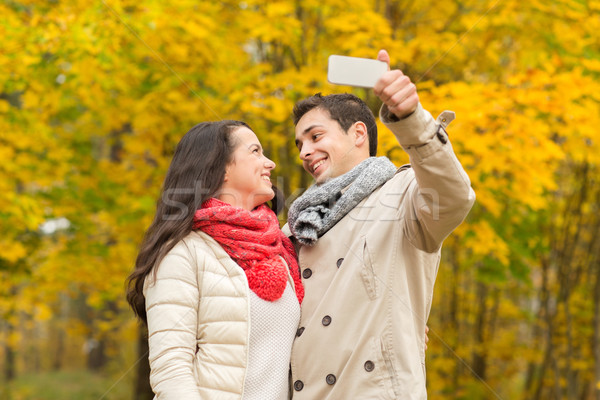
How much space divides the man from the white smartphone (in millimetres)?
31

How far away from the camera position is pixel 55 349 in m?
23.2

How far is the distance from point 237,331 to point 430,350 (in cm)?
711

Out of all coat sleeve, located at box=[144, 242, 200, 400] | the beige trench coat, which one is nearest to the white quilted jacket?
coat sleeve, located at box=[144, 242, 200, 400]

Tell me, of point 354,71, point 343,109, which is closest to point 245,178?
point 343,109

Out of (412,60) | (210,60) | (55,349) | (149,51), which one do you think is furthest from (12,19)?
(55,349)

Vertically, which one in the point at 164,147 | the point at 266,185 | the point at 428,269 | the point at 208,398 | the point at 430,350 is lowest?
the point at 430,350

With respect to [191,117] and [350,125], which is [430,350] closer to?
[191,117]

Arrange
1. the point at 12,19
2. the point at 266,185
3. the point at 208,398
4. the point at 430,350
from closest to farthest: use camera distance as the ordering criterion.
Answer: the point at 208,398 < the point at 266,185 < the point at 12,19 < the point at 430,350

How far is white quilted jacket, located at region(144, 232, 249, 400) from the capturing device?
1898 mm

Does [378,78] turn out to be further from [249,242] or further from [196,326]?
[196,326]

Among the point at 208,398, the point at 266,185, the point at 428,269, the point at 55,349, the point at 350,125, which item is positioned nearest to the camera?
the point at 208,398

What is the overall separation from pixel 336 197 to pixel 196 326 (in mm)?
783

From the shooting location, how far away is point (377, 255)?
2137 millimetres

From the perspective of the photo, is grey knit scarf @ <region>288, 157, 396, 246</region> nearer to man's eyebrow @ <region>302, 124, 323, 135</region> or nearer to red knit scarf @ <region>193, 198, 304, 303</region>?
red knit scarf @ <region>193, 198, 304, 303</region>
